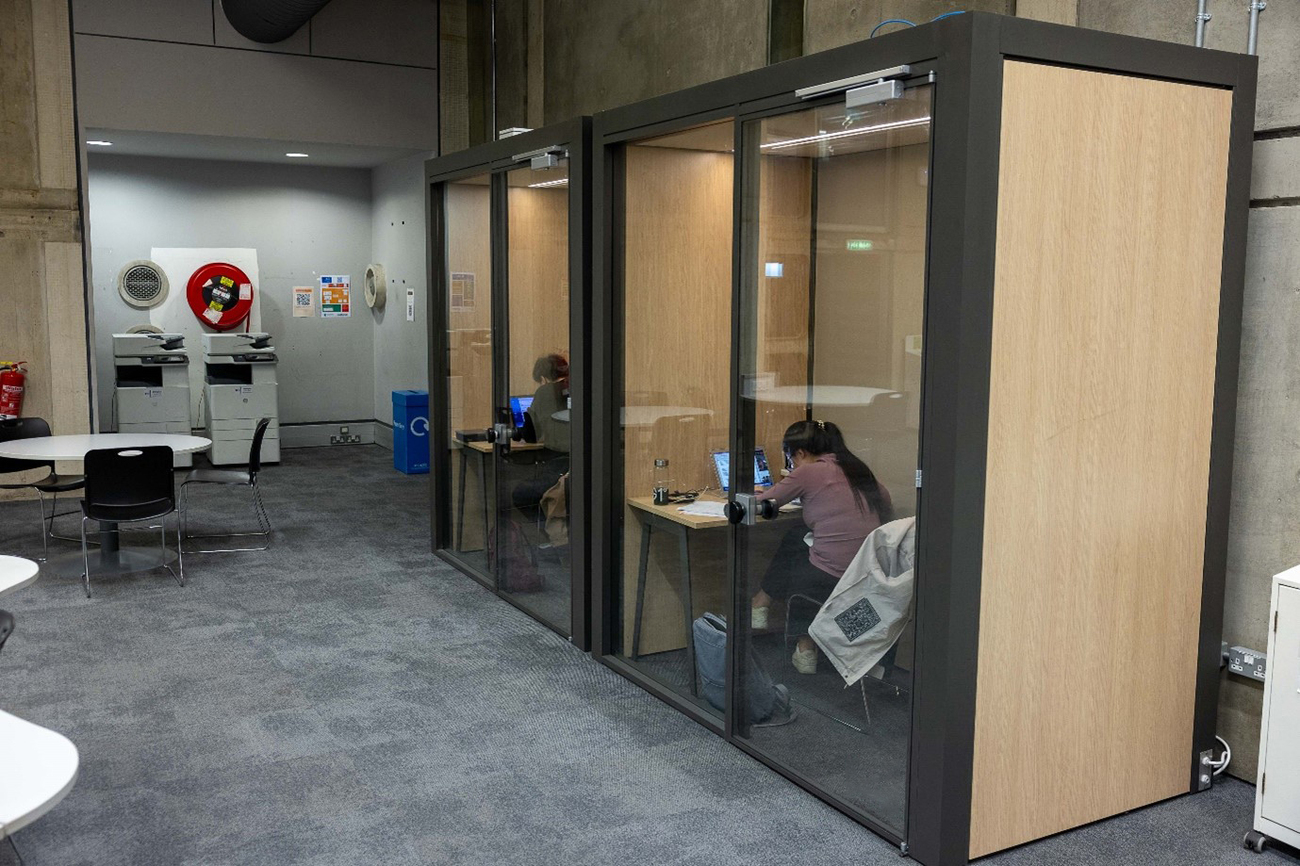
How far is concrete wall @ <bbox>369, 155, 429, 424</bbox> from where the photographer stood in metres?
11.6

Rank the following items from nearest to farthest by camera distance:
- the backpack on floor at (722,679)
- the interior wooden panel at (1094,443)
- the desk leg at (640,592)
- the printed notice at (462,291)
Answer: the interior wooden panel at (1094,443) → the backpack on floor at (722,679) → the desk leg at (640,592) → the printed notice at (462,291)

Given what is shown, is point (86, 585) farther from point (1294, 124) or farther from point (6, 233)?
point (1294, 124)

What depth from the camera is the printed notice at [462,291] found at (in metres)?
7.03

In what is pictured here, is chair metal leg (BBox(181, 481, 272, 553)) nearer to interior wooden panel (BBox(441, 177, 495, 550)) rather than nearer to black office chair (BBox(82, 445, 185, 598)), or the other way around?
black office chair (BBox(82, 445, 185, 598))

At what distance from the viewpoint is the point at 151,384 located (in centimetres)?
1110

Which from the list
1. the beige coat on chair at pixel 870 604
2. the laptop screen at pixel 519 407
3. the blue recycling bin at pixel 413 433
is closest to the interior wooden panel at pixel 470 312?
the laptop screen at pixel 519 407

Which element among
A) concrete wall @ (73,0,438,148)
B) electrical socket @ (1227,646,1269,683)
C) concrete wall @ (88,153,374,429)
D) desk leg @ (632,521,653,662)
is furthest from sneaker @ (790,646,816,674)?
concrete wall @ (88,153,374,429)

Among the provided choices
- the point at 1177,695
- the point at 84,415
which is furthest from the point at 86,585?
the point at 1177,695

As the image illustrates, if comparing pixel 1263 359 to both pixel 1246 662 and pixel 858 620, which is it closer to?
pixel 1246 662

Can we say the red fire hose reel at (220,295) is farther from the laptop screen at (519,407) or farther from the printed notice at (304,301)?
the laptop screen at (519,407)

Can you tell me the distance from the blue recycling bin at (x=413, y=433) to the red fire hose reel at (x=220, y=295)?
253 cm

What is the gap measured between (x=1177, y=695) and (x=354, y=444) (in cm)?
1073

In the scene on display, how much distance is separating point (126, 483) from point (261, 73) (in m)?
5.19

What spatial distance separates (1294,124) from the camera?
3957 mm
